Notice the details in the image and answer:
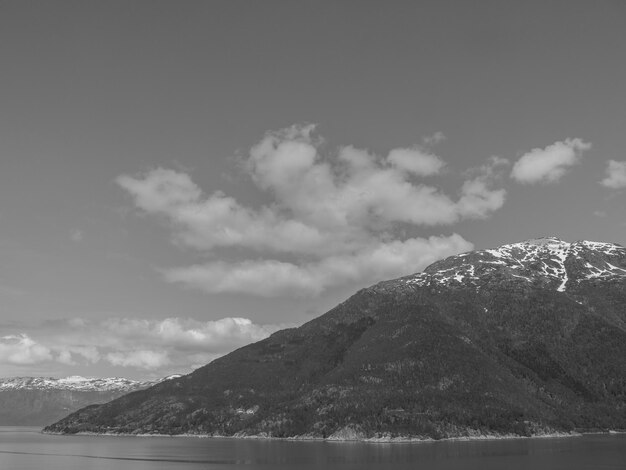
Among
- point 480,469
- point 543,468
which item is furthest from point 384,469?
point 543,468

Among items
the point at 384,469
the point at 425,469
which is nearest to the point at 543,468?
the point at 425,469

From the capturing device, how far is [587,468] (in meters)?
197

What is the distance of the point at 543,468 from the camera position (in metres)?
198

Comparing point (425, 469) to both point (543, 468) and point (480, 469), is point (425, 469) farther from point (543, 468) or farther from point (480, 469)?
point (543, 468)

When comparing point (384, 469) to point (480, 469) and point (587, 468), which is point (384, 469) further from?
point (587, 468)

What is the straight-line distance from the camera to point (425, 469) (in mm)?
198125

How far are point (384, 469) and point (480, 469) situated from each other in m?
29.9

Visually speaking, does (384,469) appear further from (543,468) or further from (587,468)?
(587,468)

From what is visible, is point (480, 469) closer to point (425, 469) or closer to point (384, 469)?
point (425, 469)

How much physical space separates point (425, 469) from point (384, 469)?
12805mm

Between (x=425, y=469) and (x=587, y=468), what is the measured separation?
165 feet

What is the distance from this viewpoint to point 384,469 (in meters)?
200

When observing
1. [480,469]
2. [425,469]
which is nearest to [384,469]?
[425,469]

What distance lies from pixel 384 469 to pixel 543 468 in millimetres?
49778
